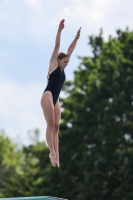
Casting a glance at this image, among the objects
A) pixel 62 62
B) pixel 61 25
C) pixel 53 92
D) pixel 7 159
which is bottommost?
pixel 53 92

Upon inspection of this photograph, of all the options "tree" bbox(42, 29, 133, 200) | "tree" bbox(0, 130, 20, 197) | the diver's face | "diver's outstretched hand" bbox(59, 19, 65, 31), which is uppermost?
"tree" bbox(0, 130, 20, 197)

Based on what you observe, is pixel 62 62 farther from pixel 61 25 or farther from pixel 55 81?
pixel 61 25

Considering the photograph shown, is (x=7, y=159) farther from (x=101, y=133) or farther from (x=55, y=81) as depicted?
(x=55, y=81)

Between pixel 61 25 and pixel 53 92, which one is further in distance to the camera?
pixel 53 92

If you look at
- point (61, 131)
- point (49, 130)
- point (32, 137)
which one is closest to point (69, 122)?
point (61, 131)

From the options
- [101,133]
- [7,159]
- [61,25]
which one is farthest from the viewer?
[7,159]

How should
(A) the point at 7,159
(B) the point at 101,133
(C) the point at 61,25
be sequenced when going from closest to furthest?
(C) the point at 61,25
(B) the point at 101,133
(A) the point at 7,159

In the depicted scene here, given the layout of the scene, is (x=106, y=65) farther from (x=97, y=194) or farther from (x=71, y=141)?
(x=97, y=194)

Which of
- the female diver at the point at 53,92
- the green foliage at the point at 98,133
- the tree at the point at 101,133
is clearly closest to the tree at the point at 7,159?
the green foliage at the point at 98,133

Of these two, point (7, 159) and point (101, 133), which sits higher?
point (7, 159)

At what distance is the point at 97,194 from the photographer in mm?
26547

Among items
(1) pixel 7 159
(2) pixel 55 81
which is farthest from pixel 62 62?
(1) pixel 7 159

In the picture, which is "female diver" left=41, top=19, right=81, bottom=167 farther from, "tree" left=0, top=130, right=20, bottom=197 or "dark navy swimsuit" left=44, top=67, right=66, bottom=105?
"tree" left=0, top=130, right=20, bottom=197

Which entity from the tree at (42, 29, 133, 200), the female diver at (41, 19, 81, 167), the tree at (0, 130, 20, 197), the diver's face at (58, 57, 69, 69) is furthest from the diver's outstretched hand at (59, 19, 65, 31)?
the tree at (0, 130, 20, 197)
